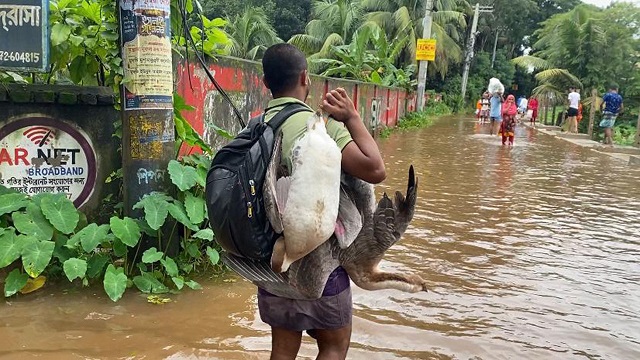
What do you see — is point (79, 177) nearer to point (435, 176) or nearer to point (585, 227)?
point (585, 227)

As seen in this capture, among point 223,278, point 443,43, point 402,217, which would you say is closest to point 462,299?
point 223,278

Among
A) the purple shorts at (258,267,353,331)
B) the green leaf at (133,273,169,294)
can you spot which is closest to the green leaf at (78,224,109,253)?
the green leaf at (133,273,169,294)

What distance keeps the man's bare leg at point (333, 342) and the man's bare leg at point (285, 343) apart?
0.10 meters

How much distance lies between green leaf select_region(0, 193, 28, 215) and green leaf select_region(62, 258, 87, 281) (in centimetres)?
57

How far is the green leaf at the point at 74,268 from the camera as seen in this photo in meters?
3.88

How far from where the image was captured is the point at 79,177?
15.5ft

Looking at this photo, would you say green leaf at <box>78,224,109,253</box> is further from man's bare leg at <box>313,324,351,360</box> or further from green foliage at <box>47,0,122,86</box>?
man's bare leg at <box>313,324,351,360</box>

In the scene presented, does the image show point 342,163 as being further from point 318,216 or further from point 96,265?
point 96,265

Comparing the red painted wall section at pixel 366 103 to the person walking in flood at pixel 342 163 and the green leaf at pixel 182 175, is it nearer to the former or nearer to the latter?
the green leaf at pixel 182 175

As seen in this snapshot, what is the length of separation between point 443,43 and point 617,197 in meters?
28.7

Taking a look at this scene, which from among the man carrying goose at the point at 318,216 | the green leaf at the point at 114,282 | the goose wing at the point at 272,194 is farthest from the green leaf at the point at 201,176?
the goose wing at the point at 272,194

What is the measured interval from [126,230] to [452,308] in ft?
7.99

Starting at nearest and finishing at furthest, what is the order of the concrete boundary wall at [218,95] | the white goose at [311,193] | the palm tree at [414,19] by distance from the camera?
1. the white goose at [311,193]
2. the concrete boundary wall at [218,95]
3. the palm tree at [414,19]

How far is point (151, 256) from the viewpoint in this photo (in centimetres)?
418
